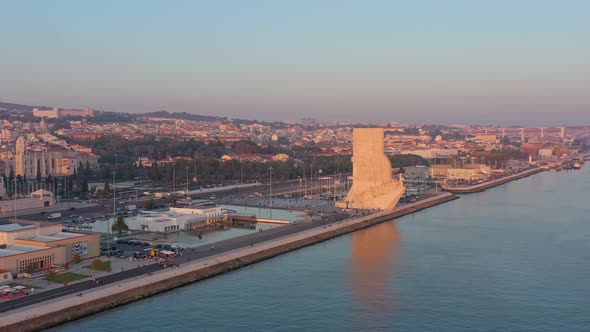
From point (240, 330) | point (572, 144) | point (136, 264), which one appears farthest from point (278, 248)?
point (572, 144)

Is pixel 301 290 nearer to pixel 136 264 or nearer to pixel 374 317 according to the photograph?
pixel 374 317

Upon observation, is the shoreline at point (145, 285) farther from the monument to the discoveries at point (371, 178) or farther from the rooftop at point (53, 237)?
the monument to the discoveries at point (371, 178)

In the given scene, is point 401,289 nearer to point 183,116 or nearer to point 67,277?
point 67,277

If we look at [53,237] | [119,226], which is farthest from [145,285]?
[119,226]

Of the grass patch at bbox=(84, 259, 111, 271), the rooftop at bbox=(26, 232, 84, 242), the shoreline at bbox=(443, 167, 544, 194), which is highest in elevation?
the shoreline at bbox=(443, 167, 544, 194)

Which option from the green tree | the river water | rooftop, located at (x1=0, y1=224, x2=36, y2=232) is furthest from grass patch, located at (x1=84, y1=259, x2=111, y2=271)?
the green tree

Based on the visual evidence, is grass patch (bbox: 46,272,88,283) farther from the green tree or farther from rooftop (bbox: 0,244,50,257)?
the green tree

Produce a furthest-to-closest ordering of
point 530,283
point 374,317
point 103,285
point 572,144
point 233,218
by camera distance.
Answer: point 572,144 < point 233,218 < point 530,283 < point 103,285 < point 374,317
